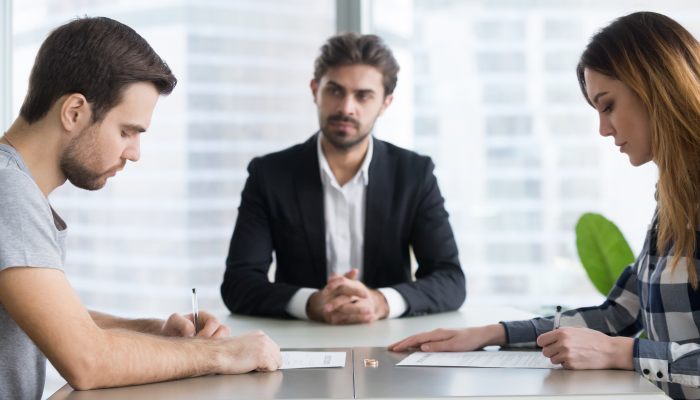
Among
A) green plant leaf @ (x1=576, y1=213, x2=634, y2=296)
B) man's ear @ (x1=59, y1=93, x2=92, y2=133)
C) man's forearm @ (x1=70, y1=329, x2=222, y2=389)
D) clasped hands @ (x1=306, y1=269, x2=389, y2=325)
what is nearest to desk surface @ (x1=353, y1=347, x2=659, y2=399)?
man's forearm @ (x1=70, y1=329, x2=222, y2=389)

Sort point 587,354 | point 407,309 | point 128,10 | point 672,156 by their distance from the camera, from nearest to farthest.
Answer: point 587,354 → point 672,156 → point 407,309 → point 128,10

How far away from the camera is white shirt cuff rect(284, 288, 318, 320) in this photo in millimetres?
1904

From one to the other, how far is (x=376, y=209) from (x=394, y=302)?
0.52 meters

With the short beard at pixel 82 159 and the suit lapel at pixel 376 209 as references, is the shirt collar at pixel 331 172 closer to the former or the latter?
the suit lapel at pixel 376 209

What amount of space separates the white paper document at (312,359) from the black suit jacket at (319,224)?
2.78 ft

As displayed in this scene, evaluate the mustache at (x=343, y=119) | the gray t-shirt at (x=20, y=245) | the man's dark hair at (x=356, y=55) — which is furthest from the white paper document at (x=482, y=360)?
the man's dark hair at (x=356, y=55)

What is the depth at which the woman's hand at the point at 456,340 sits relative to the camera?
4.54 feet

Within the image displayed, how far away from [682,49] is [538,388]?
35.1 inches

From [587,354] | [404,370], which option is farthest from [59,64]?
[587,354]

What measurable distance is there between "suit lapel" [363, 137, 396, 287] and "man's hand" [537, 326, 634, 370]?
1.14 m

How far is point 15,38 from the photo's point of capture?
3340 millimetres

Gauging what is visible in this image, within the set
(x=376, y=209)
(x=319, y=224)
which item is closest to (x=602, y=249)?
(x=376, y=209)

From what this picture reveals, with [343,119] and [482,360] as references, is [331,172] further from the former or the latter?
[482,360]

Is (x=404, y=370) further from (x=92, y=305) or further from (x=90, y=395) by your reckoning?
(x=92, y=305)
